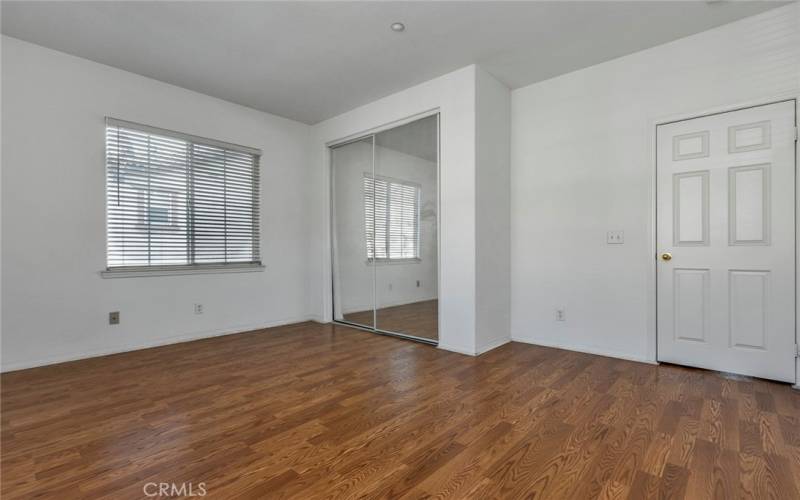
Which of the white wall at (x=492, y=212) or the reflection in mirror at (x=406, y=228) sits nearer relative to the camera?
the white wall at (x=492, y=212)

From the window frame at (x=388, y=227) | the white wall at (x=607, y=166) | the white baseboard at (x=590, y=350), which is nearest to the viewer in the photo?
the white wall at (x=607, y=166)

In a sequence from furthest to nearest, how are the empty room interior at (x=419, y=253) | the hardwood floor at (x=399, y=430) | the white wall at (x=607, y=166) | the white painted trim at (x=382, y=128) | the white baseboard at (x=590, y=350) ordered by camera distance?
1. the white painted trim at (x=382, y=128)
2. the white baseboard at (x=590, y=350)
3. the white wall at (x=607, y=166)
4. the empty room interior at (x=419, y=253)
5. the hardwood floor at (x=399, y=430)

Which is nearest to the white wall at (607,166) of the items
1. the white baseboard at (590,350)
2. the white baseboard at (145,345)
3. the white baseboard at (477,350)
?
the white baseboard at (590,350)

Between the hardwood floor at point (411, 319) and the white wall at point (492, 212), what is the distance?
0.54m

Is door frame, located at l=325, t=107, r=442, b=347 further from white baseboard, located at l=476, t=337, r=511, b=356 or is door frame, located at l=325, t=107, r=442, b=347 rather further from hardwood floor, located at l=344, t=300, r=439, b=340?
white baseboard, located at l=476, t=337, r=511, b=356

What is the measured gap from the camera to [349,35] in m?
3.14

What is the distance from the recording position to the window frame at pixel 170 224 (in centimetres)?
370

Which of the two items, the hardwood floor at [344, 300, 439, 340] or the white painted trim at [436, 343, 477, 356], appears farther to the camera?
the hardwood floor at [344, 300, 439, 340]

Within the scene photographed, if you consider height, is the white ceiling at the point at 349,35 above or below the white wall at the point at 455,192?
above

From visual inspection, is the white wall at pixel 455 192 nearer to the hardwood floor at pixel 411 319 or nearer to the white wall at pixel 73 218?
the hardwood floor at pixel 411 319

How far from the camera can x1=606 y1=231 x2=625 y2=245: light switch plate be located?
3.48 metres

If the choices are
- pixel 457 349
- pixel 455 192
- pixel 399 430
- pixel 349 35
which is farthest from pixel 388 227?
pixel 399 430

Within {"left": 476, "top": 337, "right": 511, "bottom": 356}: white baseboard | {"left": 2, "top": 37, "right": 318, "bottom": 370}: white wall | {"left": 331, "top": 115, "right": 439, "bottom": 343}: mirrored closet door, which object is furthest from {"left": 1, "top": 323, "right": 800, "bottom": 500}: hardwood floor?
{"left": 331, "top": 115, "right": 439, "bottom": 343}: mirrored closet door

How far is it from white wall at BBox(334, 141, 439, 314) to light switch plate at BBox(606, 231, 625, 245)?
1.64 meters
